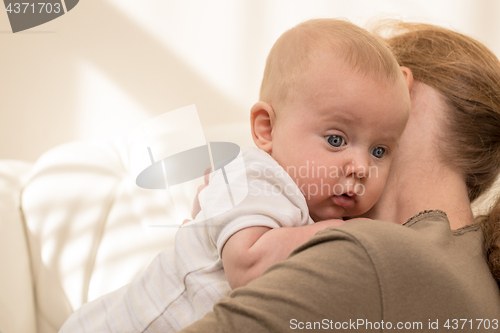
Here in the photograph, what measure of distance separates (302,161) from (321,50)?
29 centimetres

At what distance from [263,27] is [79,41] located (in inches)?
39.6

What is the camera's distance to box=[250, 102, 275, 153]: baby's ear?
3.77ft

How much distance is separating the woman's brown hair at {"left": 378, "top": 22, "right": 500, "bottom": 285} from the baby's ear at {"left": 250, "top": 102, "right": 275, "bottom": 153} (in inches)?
21.9

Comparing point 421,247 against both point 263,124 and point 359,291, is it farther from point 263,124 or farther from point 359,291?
point 263,124

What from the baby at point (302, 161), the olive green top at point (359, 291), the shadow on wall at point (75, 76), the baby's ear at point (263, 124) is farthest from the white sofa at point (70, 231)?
the olive green top at point (359, 291)

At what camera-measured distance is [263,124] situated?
1176 mm

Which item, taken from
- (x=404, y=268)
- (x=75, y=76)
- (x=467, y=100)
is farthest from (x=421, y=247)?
(x=75, y=76)

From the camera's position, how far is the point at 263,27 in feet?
8.06

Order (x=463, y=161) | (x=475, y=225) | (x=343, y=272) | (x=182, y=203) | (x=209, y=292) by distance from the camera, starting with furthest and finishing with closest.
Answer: (x=182, y=203) → (x=463, y=161) → (x=475, y=225) → (x=209, y=292) → (x=343, y=272)

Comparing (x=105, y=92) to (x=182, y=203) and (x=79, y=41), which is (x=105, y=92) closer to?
(x=79, y=41)

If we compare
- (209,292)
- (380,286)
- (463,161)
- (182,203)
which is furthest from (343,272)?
(182,203)

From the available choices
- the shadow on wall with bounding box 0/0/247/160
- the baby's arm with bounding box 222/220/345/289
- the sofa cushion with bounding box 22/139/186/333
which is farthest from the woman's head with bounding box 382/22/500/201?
the shadow on wall with bounding box 0/0/247/160

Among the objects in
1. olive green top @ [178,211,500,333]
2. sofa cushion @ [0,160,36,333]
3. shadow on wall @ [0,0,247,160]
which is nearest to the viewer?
olive green top @ [178,211,500,333]

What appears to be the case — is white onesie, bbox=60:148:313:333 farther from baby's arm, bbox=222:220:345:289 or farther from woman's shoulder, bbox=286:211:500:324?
woman's shoulder, bbox=286:211:500:324
